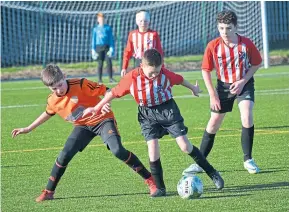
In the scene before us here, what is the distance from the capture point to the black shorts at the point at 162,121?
8.00 meters

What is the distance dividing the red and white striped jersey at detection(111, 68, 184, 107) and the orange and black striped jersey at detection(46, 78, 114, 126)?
→ 27 centimetres

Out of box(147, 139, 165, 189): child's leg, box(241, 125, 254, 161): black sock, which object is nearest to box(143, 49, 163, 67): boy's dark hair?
box(147, 139, 165, 189): child's leg

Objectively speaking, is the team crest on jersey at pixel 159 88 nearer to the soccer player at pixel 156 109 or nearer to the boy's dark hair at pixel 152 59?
the soccer player at pixel 156 109

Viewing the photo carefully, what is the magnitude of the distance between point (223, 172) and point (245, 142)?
1.61ft

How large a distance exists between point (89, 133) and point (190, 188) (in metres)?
1.26

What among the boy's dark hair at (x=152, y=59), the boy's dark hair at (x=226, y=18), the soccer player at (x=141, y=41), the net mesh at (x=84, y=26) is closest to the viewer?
the boy's dark hair at (x=152, y=59)

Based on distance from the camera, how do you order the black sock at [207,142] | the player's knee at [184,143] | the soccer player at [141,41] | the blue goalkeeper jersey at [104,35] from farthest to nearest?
the blue goalkeeper jersey at [104,35]
the soccer player at [141,41]
the black sock at [207,142]
the player's knee at [184,143]

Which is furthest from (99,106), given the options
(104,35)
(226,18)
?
(104,35)

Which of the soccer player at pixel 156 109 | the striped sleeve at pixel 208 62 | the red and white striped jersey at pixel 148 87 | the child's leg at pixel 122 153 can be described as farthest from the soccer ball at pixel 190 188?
the striped sleeve at pixel 208 62

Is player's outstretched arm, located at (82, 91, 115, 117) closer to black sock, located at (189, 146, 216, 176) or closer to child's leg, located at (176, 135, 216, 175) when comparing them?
child's leg, located at (176, 135, 216, 175)

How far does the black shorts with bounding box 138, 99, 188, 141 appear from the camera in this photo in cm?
800

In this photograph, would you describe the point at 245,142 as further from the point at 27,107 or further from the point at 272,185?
the point at 27,107

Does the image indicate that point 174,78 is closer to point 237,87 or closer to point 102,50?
point 237,87

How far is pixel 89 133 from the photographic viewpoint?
27.2 ft
